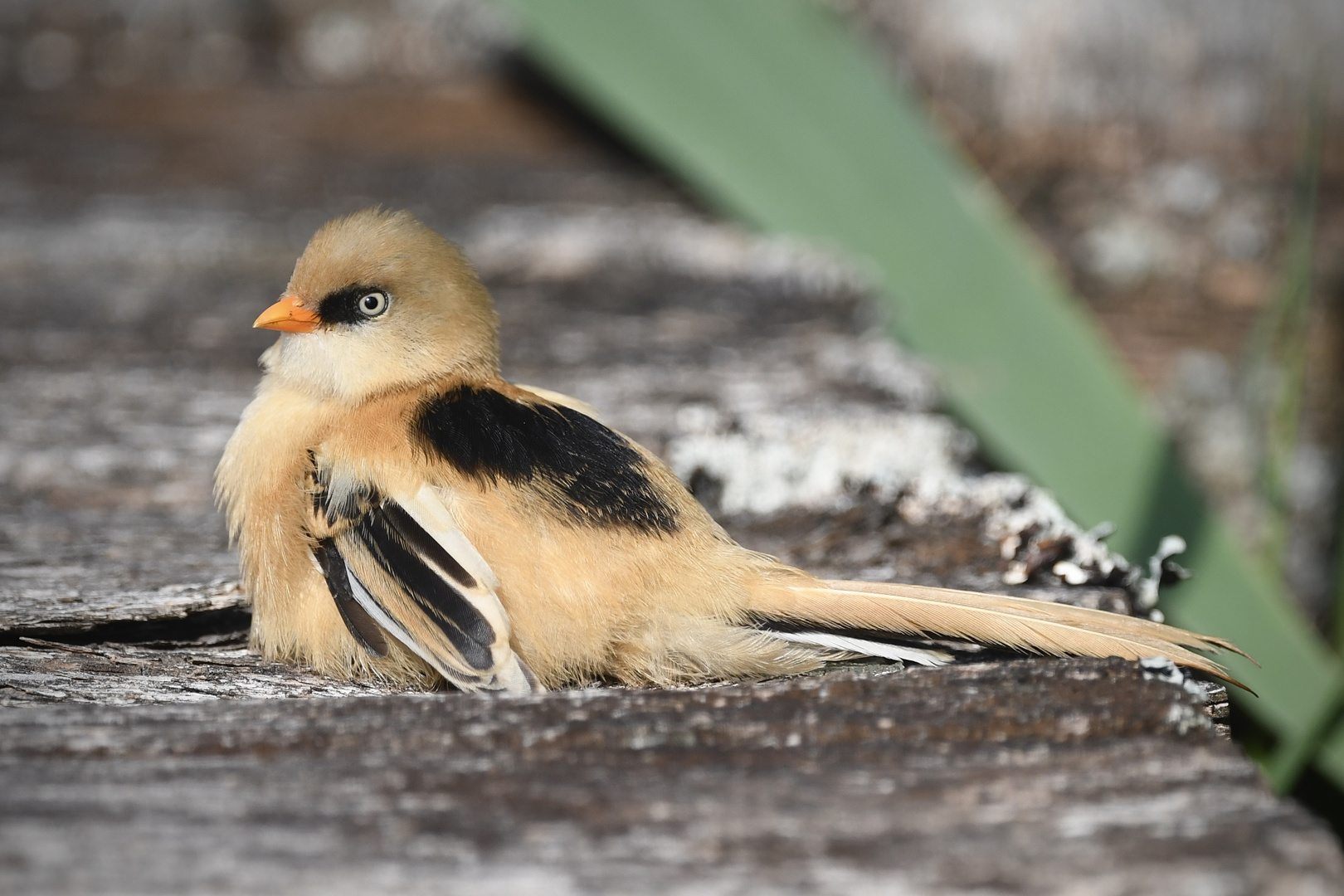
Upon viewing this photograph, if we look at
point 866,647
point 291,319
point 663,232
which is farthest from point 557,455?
point 663,232

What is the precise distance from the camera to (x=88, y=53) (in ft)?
11.7

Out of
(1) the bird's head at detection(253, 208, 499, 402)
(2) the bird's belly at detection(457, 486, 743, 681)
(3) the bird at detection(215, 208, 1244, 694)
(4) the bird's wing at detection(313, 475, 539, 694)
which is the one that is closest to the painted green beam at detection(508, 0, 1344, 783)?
(3) the bird at detection(215, 208, 1244, 694)

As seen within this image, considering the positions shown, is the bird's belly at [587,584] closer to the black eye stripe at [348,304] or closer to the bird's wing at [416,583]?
the bird's wing at [416,583]

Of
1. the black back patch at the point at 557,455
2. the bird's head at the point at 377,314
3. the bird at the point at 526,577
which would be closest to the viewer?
the bird at the point at 526,577

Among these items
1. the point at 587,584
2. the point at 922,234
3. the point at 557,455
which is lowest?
the point at 587,584

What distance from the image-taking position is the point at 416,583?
5.70 ft

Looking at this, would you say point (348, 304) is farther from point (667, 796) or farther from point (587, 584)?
point (667, 796)

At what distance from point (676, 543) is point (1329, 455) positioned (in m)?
2.27

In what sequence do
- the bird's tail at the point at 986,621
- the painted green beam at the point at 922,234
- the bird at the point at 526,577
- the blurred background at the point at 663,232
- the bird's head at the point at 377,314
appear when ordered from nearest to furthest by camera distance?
the bird's tail at the point at 986,621, the bird at the point at 526,577, the painted green beam at the point at 922,234, the bird's head at the point at 377,314, the blurred background at the point at 663,232

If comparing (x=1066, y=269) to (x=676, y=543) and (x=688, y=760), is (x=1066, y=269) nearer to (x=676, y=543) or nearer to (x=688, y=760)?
(x=676, y=543)

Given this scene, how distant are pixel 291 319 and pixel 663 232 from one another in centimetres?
125

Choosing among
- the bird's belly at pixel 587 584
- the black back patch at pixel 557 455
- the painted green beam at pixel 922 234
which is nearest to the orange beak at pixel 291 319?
the black back patch at pixel 557 455

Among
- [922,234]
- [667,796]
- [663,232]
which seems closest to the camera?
[667,796]

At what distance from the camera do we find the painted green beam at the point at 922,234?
1.96 m
